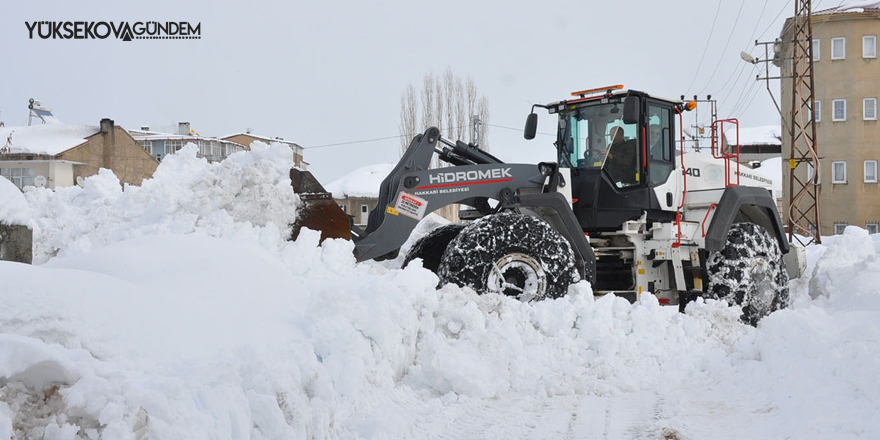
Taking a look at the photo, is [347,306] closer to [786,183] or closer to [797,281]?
[797,281]

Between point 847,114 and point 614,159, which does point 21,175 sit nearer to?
point 614,159

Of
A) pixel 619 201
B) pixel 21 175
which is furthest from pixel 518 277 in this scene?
pixel 21 175

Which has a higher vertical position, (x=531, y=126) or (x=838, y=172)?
(x=838, y=172)

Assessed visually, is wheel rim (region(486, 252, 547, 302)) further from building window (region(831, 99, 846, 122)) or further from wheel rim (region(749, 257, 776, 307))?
building window (region(831, 99, 846, 122))

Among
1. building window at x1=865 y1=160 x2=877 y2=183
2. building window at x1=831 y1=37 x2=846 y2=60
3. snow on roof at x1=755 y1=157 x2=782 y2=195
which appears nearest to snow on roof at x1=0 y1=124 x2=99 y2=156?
building window at x1=831 y1=37 x2=846 y2=60

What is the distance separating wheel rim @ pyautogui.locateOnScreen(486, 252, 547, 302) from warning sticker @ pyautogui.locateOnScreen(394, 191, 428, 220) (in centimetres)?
127

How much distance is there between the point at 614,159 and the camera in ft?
30.3

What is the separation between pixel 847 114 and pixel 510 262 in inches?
1331

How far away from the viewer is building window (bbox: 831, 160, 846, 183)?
35844 millimetres

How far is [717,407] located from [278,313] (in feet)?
9.56

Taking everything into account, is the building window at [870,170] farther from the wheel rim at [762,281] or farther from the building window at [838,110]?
the wheel rim at [762,281]

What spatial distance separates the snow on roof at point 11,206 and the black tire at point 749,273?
6.91m

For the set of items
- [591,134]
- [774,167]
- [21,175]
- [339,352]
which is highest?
[774,167]

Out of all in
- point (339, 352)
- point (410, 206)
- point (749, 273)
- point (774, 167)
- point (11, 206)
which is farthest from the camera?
point (774, 167)
